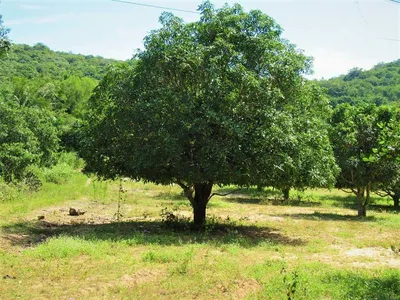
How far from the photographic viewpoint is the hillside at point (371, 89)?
60.7m

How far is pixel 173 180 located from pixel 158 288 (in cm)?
683

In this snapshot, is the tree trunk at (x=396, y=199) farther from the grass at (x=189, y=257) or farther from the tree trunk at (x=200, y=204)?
the tree trunk at (x=200, y=204)

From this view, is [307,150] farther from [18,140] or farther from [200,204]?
[18,140]

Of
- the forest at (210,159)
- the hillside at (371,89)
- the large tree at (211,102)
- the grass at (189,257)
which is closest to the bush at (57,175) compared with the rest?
the grass at (189,257)

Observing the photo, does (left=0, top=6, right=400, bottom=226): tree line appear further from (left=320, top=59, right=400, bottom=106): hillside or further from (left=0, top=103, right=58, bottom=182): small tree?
(left=320, top=59, right=400, bottom=106): hillside

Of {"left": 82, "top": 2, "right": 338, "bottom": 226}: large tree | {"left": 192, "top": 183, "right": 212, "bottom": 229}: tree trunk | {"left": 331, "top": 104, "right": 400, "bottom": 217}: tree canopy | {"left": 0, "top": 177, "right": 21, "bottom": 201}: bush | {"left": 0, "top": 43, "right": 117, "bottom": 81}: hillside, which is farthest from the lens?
{"left": 0, "top": 43, "right": 117, "bottom": 81}: hillside

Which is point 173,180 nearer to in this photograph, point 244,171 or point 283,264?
point 244,171

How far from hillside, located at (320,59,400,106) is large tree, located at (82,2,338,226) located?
47.6 metres

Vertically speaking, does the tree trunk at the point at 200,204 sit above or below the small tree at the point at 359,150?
below

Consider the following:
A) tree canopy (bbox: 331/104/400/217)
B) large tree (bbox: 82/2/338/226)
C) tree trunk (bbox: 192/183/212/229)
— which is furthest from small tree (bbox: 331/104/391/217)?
tree trunk (bbox: 192/183/212/229)

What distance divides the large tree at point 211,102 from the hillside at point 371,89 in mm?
47628

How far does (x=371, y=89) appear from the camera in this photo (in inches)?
2689

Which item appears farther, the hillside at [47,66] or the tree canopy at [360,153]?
the hillside at [47,66]

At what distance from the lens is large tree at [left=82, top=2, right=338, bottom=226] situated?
12086 millimetres
